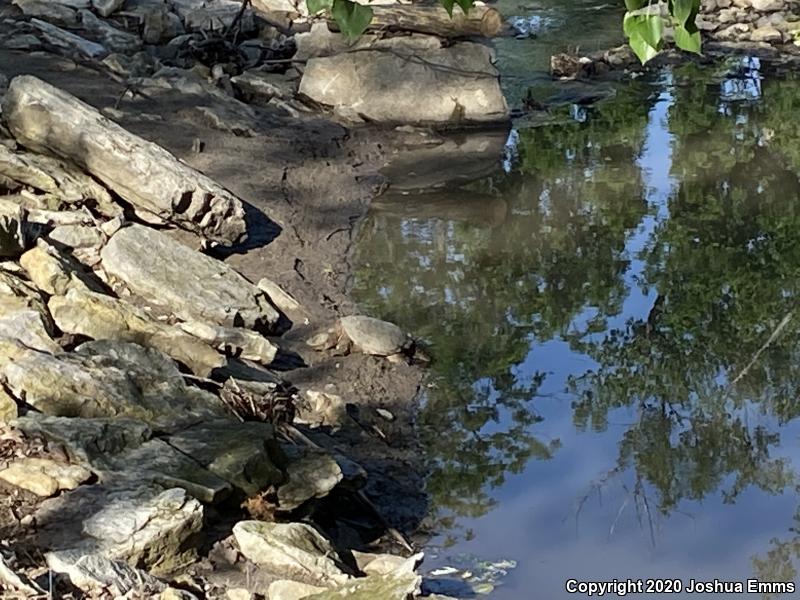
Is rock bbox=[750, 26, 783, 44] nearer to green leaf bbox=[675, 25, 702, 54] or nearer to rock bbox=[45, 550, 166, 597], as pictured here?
rock bbox=[45, 550, 166, 597]

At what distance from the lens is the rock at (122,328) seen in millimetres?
6164

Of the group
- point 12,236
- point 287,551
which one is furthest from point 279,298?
point 287,551

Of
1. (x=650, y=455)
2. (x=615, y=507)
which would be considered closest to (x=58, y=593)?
(x=615, y=507)

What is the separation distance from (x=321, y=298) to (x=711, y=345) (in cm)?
A: 260

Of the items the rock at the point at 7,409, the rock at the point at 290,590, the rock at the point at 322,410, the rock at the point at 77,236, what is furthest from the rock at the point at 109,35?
the rock at the point at 290,590

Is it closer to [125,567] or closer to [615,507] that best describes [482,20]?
[615,507]

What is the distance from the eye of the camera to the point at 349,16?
180 cm

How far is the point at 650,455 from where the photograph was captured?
6.09 meters

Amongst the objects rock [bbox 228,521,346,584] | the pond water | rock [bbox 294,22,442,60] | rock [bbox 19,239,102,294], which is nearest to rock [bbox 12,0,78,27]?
rock [bbox 294,22,442,60]

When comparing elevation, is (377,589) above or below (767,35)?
below

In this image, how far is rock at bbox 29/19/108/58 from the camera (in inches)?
497

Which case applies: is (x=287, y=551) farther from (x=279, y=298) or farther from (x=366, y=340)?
(x=279, y=298)

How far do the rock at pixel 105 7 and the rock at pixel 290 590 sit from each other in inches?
455

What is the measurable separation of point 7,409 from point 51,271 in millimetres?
1931
